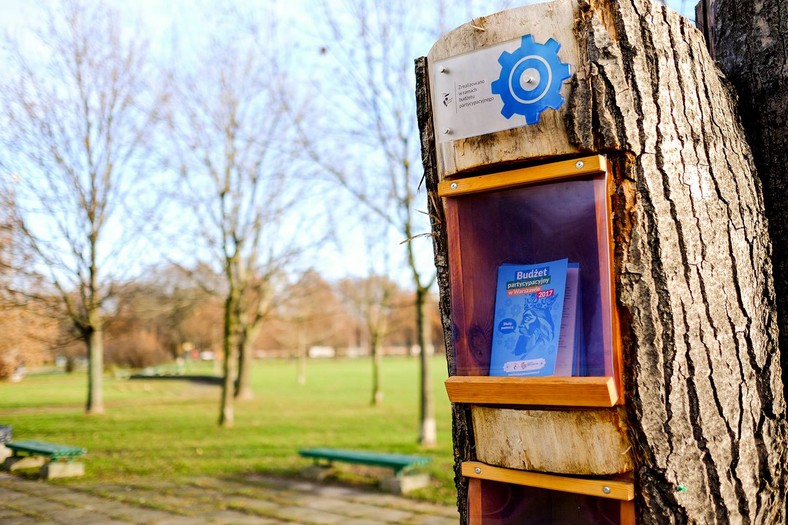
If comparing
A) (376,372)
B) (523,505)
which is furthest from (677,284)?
(376,372)

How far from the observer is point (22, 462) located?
923cm

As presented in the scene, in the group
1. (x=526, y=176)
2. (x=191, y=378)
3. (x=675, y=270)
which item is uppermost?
Answer: (x=526, y=176)

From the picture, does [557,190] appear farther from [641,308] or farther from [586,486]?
[586,486]

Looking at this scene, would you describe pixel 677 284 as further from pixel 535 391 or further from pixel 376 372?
pixel 376 372

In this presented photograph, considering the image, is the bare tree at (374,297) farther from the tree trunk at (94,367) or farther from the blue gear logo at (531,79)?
the blue gear logo at (531,79)

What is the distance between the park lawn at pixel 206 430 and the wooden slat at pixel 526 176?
560 centimetres

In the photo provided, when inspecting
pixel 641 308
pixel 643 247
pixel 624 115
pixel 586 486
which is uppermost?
pixel 624 115

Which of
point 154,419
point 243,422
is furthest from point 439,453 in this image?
point 154,419

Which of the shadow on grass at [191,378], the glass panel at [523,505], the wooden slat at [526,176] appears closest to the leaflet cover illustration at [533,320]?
the wooden slat at [526,176]

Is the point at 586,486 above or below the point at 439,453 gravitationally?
above

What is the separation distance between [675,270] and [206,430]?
13146 mm

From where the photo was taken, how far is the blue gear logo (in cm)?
229

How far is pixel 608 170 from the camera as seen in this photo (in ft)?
7.47

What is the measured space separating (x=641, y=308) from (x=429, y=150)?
35.4 inches
